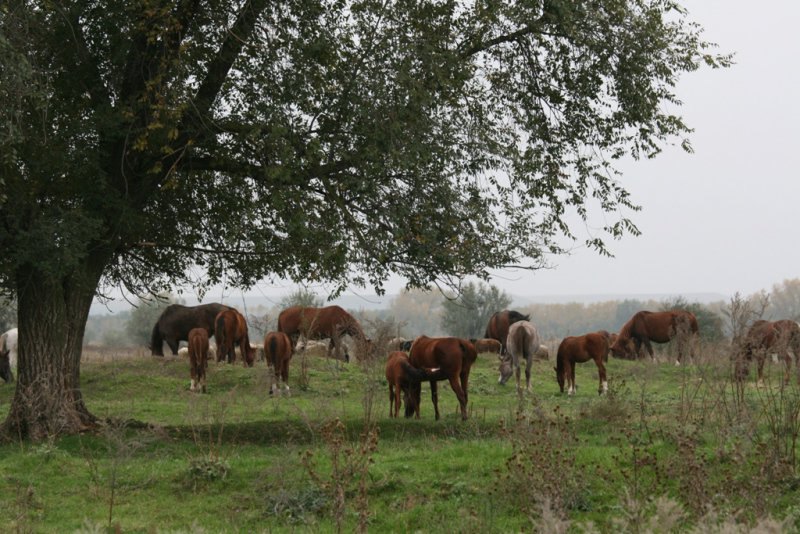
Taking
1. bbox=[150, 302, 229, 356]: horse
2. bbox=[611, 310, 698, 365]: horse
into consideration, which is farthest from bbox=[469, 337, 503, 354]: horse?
bbox=[150, 302, 229, 356]: horse

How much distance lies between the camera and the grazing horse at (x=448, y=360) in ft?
57.0

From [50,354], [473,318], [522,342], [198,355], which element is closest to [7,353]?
[198,355]

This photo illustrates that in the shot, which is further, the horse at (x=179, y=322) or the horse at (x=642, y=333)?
the horse at (x=642, y=333)

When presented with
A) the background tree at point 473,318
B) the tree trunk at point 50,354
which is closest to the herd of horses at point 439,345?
the tree trunk at point 50,354

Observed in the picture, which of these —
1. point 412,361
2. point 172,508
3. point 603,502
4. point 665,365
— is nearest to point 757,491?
point 603,502

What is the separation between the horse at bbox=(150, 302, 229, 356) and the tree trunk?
51.9ft

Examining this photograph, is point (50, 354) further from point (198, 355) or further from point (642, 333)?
point (642, 333)

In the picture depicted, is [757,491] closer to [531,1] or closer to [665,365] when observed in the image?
[531,1]

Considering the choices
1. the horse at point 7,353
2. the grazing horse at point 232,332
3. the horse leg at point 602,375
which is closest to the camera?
the horse leg at point 602,375

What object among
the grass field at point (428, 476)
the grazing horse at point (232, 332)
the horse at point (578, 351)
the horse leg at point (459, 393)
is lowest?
the grass field at point (428, 476)

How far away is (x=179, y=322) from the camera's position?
3356 centimetres

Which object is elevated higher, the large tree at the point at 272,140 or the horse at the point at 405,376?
the large tree at the point at 272,140

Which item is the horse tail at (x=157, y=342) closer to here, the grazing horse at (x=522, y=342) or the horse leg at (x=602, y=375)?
the grazing horse at (x=522, y=342)

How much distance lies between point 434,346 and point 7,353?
1708cm
